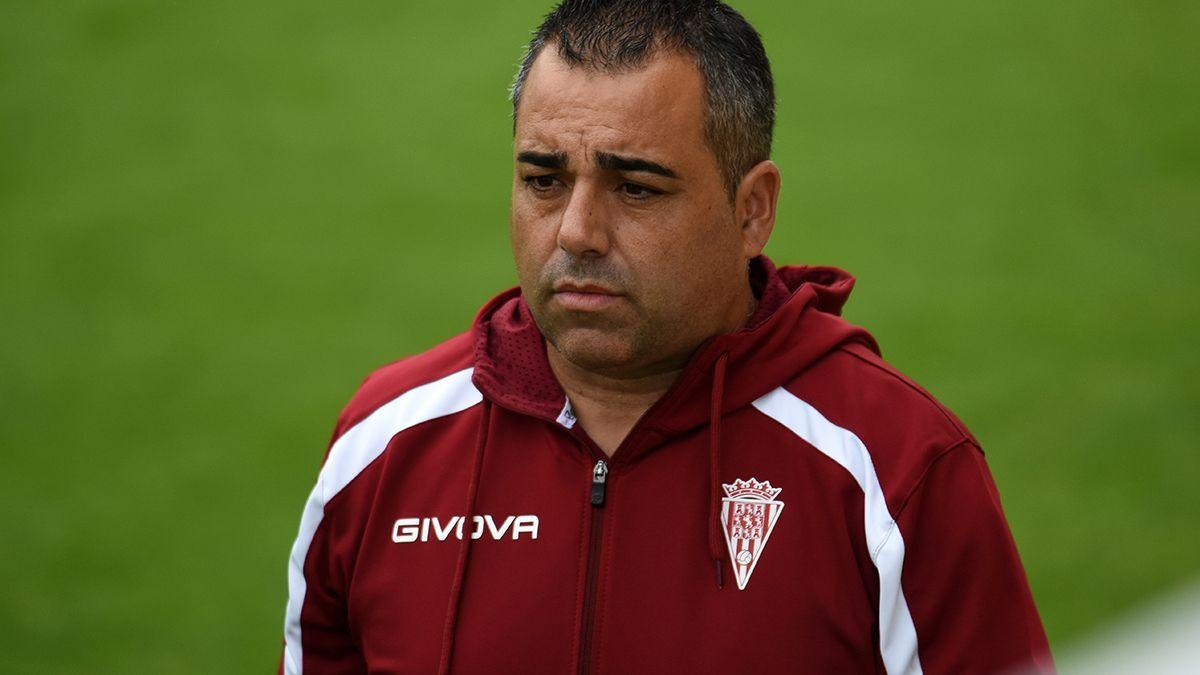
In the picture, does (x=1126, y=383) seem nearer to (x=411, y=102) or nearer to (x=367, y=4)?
(x=411, y=102)

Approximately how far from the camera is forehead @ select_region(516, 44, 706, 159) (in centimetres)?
206

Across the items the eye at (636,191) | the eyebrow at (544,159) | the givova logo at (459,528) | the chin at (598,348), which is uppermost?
the eyebrow at (544,159)

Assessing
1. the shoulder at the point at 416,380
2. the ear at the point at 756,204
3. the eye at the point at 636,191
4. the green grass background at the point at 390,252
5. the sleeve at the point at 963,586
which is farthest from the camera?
the green grass background at the point at 390,252

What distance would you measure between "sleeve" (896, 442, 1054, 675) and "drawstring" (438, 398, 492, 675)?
60cm

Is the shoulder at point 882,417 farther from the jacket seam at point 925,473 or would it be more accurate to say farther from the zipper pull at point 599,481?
the zipper pull at point 599,481

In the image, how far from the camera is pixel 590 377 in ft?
7.38

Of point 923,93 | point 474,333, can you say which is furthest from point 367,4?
point 474,333

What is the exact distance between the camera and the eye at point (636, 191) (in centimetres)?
210

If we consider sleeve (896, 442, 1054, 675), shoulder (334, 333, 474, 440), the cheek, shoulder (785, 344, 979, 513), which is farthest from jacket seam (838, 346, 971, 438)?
shoulder (334, 333, 474, 440)

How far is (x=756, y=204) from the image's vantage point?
7.40 ft

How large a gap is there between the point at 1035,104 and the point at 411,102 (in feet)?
9.87

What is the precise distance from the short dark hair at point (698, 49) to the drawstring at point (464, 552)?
19.3 inches

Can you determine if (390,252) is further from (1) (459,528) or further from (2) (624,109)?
(2) (624,109)

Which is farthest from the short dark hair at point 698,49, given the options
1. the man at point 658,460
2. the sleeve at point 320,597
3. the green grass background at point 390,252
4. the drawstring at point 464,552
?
the green grass background at point 390,252
